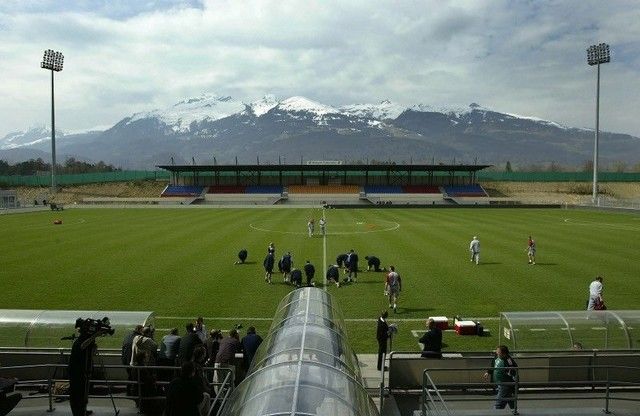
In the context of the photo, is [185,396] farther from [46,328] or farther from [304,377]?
[46,328]

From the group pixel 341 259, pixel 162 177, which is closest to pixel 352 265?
pixel 341 259

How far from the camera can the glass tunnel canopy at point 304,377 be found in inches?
192

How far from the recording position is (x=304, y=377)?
528 centimetres

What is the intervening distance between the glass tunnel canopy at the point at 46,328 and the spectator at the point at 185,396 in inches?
212

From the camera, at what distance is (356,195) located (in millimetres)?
97875

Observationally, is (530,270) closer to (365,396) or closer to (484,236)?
(484,236)

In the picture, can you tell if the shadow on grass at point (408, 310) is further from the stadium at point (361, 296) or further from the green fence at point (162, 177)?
the green fence at point (162, 177)

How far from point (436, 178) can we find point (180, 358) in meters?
104

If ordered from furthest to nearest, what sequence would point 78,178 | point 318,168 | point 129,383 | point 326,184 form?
1. point 78,178
2. point 326,184
3. point 318,168
4. point 129,383

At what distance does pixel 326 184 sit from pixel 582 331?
9730 centimetres

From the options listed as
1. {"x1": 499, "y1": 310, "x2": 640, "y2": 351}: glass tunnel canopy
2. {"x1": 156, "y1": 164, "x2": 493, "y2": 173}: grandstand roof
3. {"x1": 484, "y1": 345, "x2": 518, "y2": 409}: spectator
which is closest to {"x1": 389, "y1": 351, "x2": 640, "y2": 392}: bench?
{"x1": 499, "y1": 310, "x2": 640, "y2": 351}: glass tunnel canopy

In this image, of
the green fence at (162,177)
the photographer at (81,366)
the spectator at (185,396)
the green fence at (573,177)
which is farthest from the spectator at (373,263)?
the green fence at (573,177)

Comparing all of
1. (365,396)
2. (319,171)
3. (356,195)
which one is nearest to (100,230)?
(365,396)

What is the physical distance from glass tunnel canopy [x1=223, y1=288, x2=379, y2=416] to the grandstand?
81093 millimetres
